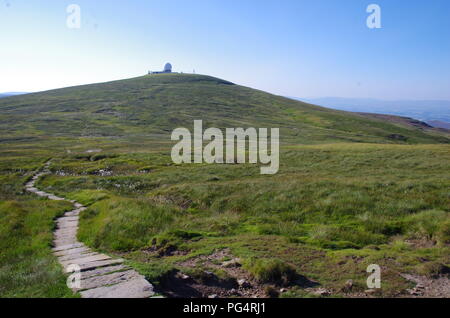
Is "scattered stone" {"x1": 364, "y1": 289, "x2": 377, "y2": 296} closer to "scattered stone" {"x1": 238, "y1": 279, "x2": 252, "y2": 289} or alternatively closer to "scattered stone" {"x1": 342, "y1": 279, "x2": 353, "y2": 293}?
"scattered stone" {"x1": 342, "y1": 279, "x2": 353, "y2": 293}

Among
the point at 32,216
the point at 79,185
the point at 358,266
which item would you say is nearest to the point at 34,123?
the point at 79,185

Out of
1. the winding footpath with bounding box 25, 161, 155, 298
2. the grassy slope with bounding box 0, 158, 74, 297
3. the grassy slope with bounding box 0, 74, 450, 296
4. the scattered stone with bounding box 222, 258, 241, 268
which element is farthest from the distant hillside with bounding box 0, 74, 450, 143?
the winding footpath with bounding box 25, 161, 155, 298

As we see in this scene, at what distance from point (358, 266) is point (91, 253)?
407 inches

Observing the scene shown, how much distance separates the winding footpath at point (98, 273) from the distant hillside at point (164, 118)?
82.7 metres

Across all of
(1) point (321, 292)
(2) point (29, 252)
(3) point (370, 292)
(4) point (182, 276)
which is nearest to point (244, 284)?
(4) point (182, 276)

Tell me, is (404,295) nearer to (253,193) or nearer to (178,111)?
(253,193)

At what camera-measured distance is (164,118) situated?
13562 cm

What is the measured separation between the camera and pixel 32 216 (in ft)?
63.6

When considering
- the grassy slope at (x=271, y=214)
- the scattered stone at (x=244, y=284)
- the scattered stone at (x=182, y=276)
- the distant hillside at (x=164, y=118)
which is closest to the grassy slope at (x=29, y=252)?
the grassy slope at (x=271, y=214)

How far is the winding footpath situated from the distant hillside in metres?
82.7

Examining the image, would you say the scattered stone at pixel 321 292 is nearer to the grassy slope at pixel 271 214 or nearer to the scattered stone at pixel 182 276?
the grassy slope at pixel 271 214

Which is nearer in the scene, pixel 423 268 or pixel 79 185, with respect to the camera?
pixel 423 268

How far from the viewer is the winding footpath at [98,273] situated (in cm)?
882

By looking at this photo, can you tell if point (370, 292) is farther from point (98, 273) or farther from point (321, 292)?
point (98, 273)
